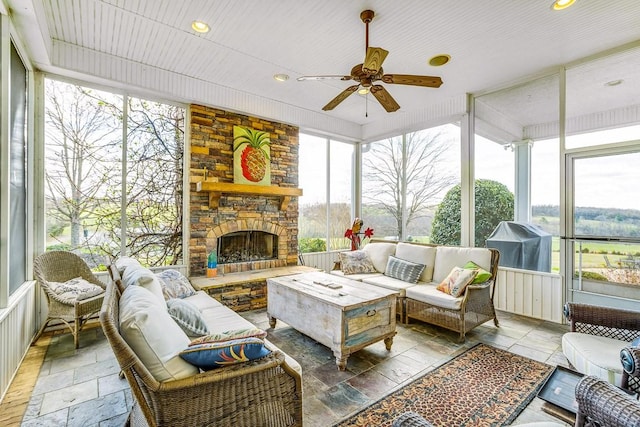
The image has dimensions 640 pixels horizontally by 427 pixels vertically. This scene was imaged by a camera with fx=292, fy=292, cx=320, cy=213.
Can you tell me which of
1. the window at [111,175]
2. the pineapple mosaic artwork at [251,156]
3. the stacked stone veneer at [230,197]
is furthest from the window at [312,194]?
the window at [111,175]

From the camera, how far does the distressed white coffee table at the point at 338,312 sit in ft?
8.40

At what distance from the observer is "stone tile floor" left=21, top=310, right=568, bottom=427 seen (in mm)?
1996

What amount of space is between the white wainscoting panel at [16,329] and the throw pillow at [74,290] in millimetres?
226

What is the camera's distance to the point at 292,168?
17.7ft

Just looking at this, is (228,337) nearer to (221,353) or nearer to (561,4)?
(221,353)

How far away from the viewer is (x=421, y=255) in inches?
167

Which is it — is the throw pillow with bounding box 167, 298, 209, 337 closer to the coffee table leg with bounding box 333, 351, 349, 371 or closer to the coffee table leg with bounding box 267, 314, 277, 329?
the coffee table leg with bounding box 333, 351, 349, 371

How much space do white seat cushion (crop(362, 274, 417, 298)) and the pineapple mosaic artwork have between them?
2.34 m

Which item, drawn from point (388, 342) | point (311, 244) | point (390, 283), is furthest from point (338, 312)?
point (311, 244)

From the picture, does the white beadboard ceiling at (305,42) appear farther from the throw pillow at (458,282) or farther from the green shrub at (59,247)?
the throw pillow at (458,282)

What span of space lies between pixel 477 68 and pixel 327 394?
4.08 meters

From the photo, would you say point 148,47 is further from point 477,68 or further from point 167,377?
point 477,68

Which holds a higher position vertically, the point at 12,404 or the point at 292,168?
the point at 292,168

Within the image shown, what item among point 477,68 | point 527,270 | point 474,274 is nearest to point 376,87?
point 477,68
